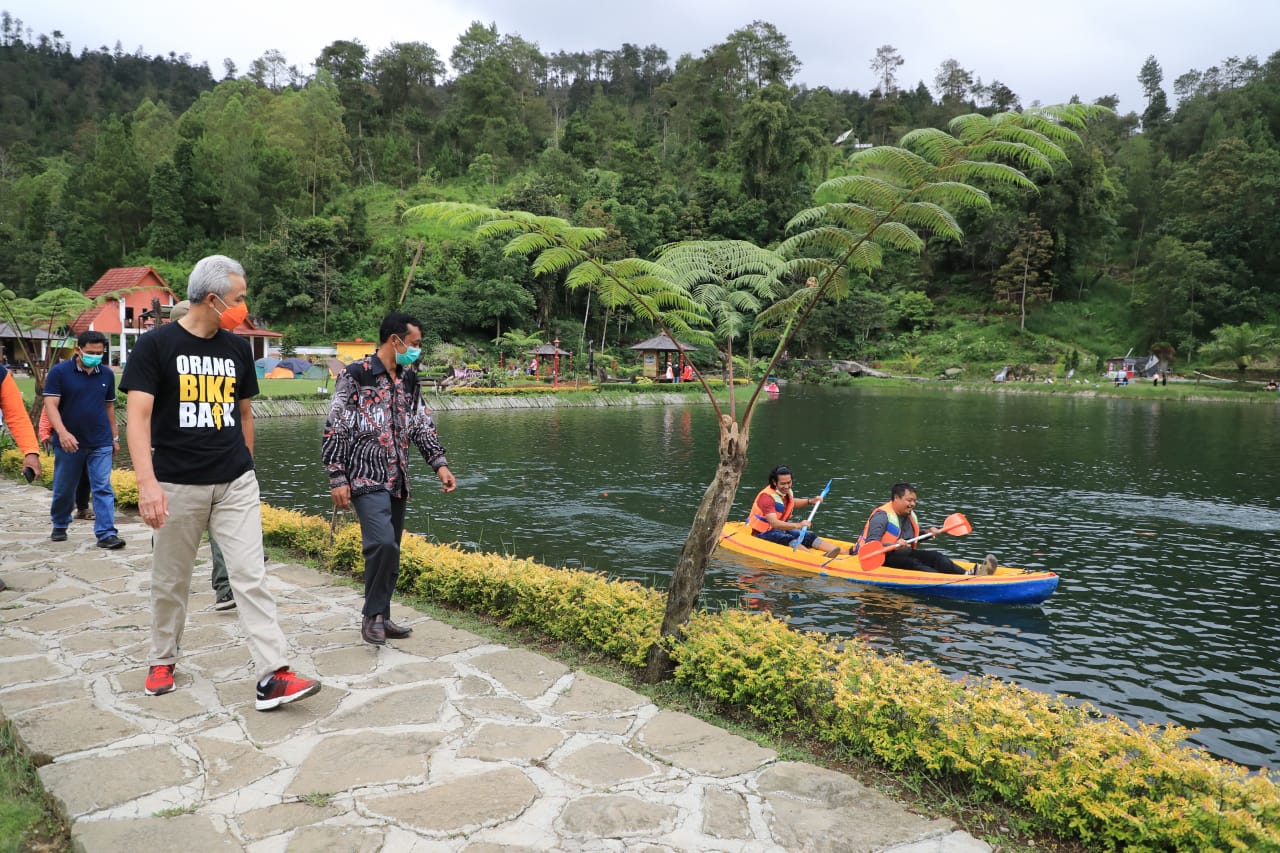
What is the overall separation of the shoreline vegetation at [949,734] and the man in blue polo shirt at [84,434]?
531 cm

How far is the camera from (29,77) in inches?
3829

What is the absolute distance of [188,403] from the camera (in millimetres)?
4098

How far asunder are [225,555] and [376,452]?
1201 millimetres

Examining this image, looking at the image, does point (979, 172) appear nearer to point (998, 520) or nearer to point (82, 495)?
point (82, 495)

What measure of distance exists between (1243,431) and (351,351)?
146 feet

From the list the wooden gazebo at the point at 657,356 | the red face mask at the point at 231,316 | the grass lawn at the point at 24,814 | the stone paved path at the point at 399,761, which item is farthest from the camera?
the wooden gazebo at the point at 657,356

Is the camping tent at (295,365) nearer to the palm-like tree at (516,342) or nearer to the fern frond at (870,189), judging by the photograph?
the palm-like tree at (516,342)

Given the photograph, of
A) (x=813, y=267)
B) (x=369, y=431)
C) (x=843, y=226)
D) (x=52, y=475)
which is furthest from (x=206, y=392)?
(x=52, y=475)

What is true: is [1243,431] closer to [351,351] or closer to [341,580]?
[341,580]

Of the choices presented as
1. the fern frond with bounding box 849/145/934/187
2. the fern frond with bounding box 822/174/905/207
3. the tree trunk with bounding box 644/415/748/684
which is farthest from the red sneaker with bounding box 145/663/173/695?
the fern frond with bounding box 849/145/934/187

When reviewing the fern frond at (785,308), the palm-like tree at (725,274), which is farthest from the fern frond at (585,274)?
the fern frond at (785,308)

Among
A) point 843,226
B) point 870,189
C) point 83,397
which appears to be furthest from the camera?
point 83,397

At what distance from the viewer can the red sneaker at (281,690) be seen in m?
4.05

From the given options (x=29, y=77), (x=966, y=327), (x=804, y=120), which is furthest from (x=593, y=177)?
(x=29, y=77)
